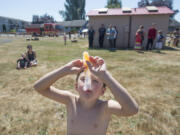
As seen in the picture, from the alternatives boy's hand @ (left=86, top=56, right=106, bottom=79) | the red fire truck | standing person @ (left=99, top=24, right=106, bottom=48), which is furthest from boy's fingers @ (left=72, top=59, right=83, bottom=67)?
the red fire truck

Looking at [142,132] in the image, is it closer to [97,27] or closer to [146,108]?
[146,108]

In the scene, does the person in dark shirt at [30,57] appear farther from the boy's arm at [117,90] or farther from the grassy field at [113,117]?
the boy's arm at [117,90]

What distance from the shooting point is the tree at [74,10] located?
5369 cm

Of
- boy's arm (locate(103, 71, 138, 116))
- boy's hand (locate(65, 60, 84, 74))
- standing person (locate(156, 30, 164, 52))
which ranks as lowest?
boy's arm (locate(103, 71, 138, 116))

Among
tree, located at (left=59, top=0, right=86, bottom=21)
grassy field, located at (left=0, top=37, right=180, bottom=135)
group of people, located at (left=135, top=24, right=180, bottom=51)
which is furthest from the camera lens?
tree, located at (left=59, top=0, right=86, bottom=21)

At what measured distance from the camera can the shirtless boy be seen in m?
1.08

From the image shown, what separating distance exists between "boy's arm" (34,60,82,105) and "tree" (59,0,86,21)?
58103mm

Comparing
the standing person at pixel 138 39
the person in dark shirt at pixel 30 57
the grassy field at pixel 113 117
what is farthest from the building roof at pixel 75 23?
the grassy field at pixel 113 117

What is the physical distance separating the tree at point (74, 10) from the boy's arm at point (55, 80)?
58.1 meters

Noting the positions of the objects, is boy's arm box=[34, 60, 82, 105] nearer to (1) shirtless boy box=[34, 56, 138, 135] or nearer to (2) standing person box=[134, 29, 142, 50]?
(1) shirtless boy box=[34, 56, 138, 135]

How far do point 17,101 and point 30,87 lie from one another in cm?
76

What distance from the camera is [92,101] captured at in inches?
47.9

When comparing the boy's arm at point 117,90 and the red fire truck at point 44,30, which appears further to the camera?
the red fire truck at point 44,30

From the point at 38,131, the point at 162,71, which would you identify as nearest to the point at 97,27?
the point at 162,71
